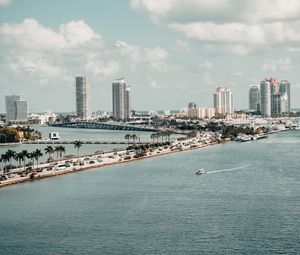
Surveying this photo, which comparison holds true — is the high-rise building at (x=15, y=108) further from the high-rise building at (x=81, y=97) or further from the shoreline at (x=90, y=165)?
the shoreline at (x=90, y=165)

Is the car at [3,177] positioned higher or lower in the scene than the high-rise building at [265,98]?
lower

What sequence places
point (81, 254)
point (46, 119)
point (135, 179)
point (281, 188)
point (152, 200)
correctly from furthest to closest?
point (46, 119) → point (135, 179) → point (281, 188) → point (152, 200) → point (81, 254)

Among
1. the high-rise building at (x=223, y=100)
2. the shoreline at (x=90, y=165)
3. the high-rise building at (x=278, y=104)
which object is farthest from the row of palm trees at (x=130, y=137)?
the high-rise building at (x=223, y=100)

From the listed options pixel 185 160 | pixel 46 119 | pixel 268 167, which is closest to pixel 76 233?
pixel 268 167

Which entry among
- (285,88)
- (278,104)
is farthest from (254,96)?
(278,104)

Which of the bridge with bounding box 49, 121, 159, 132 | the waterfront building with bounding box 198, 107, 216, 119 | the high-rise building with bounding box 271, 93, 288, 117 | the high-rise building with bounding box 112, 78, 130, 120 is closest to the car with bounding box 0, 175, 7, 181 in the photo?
the bridge with bounding box 49, 121, 159, 132

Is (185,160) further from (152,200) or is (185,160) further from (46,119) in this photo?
(46,119)
